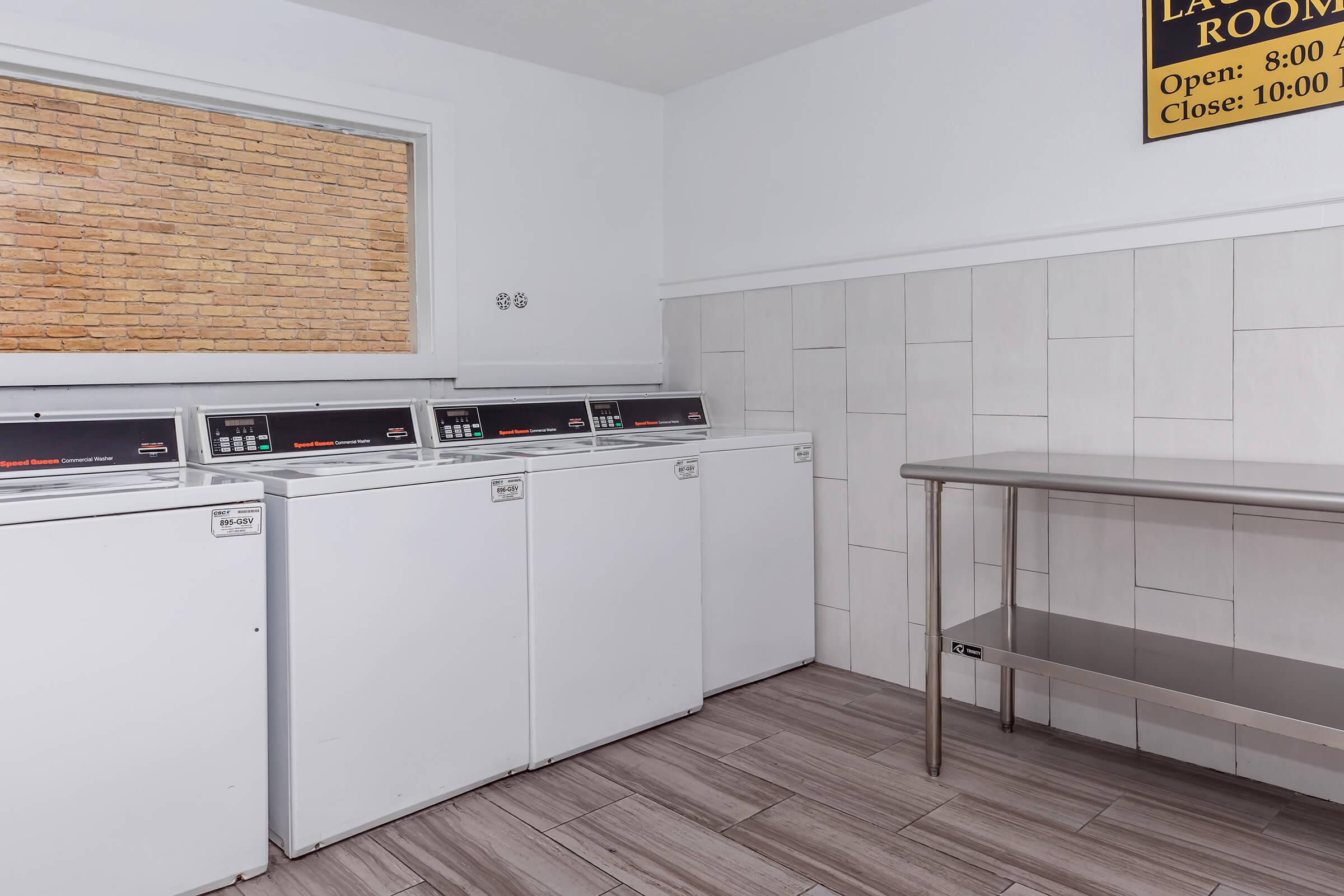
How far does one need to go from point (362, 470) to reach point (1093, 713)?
212cm

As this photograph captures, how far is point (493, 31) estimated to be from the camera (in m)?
3.00

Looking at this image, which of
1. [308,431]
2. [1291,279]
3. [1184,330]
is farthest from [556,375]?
[1291,279]

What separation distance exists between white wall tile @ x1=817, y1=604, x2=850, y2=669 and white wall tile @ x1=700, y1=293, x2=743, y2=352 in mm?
1070

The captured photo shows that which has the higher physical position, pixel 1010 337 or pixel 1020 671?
pixel 1010 337

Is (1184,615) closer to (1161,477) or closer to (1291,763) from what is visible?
(1291,763)

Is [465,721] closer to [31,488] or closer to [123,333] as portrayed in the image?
[31,488]

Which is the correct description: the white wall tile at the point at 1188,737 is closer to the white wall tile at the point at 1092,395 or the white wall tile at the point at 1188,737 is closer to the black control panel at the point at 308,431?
the white wall tile at the point at 1092,395

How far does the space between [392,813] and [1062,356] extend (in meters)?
2.18

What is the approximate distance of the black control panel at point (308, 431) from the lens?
2.37 metres

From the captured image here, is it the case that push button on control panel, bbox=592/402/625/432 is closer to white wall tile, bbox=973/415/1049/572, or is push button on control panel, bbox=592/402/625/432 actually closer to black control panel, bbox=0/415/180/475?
white wall tile, bbox=973/415/1049/572

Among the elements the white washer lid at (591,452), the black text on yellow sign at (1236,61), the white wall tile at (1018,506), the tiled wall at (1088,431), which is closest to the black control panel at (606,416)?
the white washer lid at (591,452)

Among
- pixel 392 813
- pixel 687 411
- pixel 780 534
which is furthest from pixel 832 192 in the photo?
pixel 392 813

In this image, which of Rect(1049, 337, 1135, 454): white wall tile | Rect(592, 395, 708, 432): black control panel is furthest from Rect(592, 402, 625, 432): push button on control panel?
Rect(1049, 337, 1135, 454): white wall tile

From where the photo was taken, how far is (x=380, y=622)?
209 centimetres
